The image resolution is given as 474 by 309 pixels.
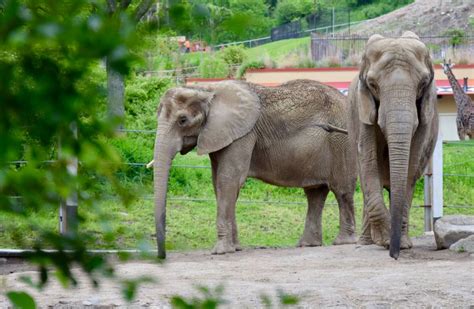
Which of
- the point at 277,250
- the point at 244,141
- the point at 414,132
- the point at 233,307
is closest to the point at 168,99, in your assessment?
the point at 244,141

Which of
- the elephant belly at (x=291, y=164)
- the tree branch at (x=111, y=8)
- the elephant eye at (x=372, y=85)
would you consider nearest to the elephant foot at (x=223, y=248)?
the elephant belly at (x=291, y=164)

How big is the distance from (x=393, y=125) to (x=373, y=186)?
0.75m

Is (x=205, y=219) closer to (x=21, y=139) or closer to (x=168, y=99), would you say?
(x=168, y=99)

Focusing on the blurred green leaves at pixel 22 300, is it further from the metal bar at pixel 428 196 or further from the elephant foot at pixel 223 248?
the metal bar at pixel 428 196

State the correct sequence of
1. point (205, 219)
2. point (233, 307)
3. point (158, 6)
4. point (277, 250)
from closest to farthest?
point (158, 6)
point (233, 307)
point (277, 250)
point (205, 219)

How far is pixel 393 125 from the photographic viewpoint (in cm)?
845

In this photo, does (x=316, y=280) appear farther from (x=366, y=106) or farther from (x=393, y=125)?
(x=366, y=106)

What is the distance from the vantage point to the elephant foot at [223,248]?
1064cm

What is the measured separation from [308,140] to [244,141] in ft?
2.54

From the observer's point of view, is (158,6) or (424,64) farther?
(424,64)

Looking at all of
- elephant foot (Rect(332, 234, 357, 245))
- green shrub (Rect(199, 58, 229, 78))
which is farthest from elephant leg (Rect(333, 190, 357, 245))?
green shrub (Rect(199, 58, 229, 78))

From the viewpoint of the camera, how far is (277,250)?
413 inches

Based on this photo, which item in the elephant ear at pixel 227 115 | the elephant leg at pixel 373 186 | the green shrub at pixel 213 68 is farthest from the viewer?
the green shrub at pixel 213 68

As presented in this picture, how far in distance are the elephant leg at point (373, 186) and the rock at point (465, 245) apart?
0.49 m
